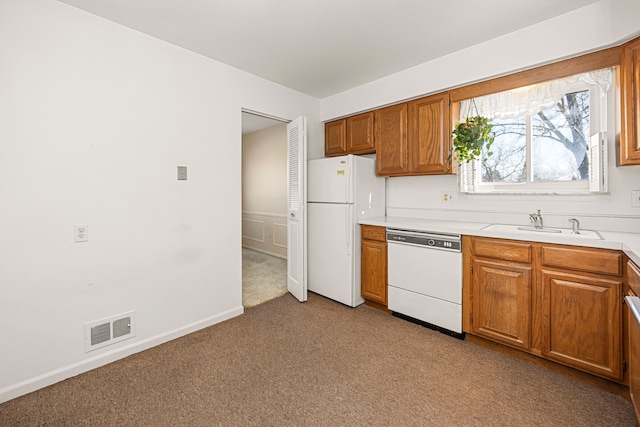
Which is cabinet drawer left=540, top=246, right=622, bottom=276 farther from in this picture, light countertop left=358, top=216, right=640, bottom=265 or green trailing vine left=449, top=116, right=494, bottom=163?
green trailing vine left=449, top=116, right=494, bottom=163

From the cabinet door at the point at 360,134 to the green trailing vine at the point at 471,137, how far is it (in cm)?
95

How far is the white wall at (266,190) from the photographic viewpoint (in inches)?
209

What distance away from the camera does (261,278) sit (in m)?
4.12

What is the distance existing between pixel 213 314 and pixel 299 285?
36.6 inches

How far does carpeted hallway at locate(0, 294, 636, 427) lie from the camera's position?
157 centimetres

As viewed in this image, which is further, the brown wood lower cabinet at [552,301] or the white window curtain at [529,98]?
the white window curtain at [529,98]

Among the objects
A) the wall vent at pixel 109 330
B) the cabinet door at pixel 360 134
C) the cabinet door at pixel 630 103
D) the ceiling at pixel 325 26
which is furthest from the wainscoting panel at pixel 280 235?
the cabinet door at pixel 630 103

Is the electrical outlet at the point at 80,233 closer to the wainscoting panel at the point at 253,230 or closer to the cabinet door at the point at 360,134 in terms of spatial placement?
the cabinet door at the point at 360,134

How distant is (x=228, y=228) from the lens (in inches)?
111

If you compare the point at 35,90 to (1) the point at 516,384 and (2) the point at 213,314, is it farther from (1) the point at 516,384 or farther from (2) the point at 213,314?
(1) the point at 516,384

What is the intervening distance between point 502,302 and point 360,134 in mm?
2198

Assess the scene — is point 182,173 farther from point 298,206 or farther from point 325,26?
point 325,26

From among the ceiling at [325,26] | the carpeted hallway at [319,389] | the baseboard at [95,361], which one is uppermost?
the ceiling at [325,26]

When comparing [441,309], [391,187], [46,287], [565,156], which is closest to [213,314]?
[46,287]
